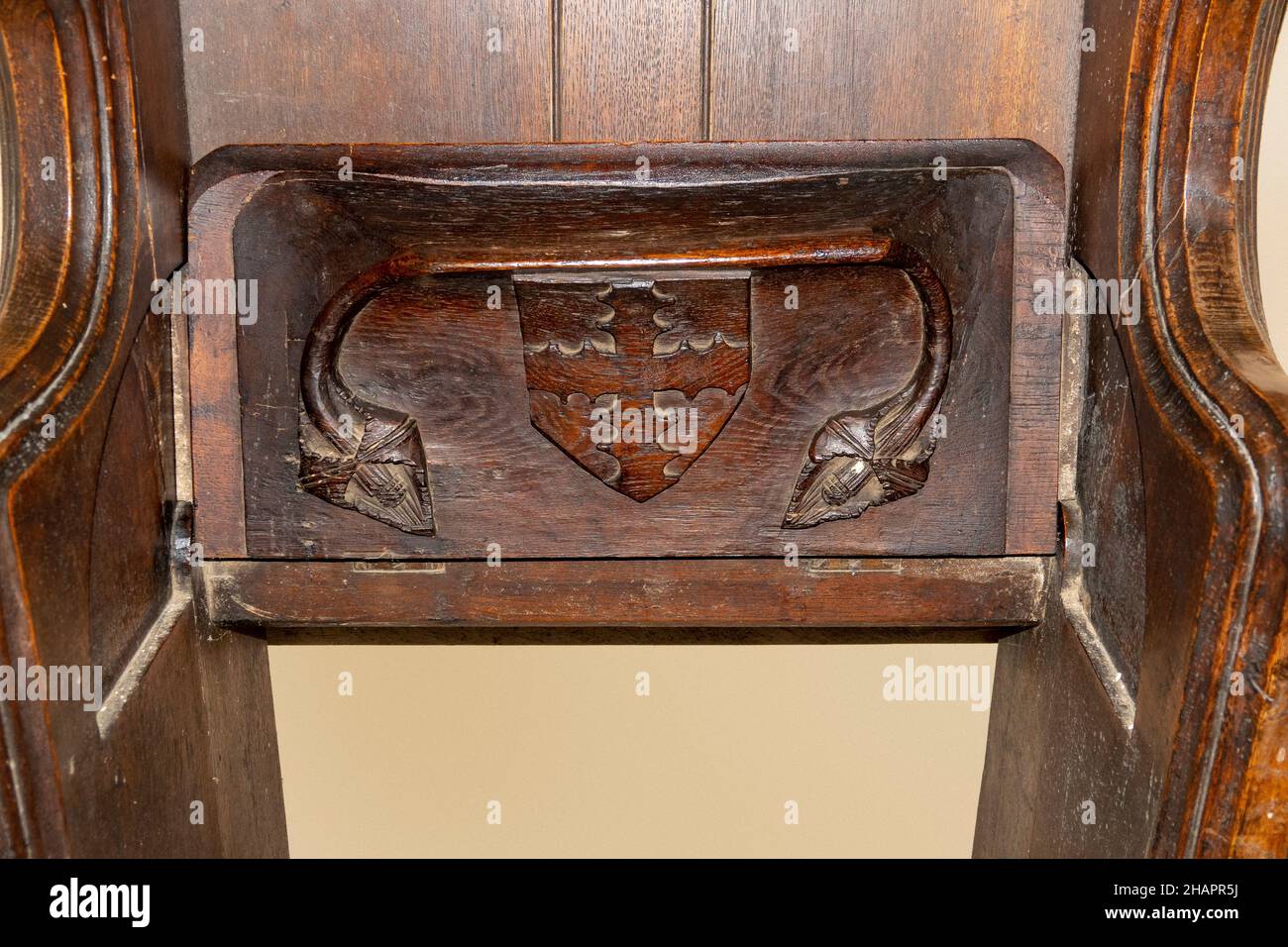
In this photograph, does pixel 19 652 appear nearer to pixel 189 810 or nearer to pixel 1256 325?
pixel 189 810

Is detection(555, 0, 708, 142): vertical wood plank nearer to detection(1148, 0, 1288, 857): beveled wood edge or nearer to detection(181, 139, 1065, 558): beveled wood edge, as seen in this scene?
detection(181, 139, 1065, 558): beveled wood edge

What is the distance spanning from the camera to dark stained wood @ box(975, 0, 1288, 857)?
67cm

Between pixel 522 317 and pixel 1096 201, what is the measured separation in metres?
0.45

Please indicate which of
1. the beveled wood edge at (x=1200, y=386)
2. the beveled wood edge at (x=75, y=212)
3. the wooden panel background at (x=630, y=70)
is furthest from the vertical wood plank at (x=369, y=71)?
the beveled wood edge at (x=1200, y=386)

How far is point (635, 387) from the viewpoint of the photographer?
89cm

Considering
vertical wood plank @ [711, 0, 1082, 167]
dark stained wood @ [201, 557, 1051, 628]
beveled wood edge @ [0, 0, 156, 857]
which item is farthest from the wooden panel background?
dark stained wood @ [201, 557, 1051, 628]

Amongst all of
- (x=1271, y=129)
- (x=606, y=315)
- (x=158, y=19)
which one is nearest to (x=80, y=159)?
(x=158, y=19)

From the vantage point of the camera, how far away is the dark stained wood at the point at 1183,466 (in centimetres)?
67

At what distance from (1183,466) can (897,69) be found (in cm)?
40

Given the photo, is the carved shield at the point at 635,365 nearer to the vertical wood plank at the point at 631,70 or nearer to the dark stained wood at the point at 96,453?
the vertical wood plank at the point at 631,70

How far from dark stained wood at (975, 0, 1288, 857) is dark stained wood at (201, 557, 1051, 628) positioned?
2.7 inches

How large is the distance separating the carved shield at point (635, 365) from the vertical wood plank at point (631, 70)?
145 mm

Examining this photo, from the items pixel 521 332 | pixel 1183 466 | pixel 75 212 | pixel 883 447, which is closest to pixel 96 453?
pixel 75 212

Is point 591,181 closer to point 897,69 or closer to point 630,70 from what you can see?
point 630,70
